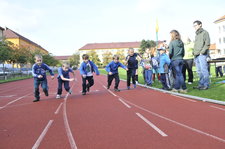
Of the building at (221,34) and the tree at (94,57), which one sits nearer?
the building at (221,34)

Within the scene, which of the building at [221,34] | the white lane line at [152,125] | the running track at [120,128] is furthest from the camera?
the building at [221,34]

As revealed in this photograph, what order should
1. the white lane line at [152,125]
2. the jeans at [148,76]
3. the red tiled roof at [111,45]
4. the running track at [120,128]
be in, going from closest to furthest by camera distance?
the running track at [120,128], the white lane line at [152,125], the jeans at [148,76], the red tiled roof at [111,45]

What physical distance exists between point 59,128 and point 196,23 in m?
6.67

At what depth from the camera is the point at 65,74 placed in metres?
9.16

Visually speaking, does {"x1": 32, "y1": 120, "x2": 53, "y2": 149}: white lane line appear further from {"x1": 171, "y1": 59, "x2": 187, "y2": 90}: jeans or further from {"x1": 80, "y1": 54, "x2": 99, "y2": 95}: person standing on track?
{"x1": 171, "y1": 59, "x2": 187, "y2": 90}: jeans

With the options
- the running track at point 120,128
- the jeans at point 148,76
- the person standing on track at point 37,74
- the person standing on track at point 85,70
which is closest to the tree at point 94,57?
the jeans at point 148,76

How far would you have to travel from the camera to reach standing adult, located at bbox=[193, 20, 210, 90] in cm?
780

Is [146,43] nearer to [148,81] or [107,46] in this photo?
[107,46]

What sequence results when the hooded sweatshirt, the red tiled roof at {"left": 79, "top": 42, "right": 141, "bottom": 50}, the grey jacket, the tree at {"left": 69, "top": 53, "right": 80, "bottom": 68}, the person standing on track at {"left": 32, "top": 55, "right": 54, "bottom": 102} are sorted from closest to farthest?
the grey jacket, the hooded sweatshirt, the person standing on track at {"left": 32, "top": 55, "right": 54, "bottom": 102}, the red tiled roof at {"left": 79, "top": 42, "right": 141, "bottom": 50}, the tree at {"left": 69, "top": 53, "right": 80, "bottom": 68}

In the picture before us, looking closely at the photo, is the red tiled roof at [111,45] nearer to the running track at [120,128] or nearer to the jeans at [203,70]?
the jeans at [203,70]

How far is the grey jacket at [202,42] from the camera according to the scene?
7773 mm

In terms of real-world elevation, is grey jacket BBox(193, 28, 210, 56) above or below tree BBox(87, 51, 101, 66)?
below

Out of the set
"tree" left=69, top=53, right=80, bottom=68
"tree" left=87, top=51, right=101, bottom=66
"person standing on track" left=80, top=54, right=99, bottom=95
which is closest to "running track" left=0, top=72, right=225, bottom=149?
"person standing on track" left=80, top=54, right=99, bottom=95

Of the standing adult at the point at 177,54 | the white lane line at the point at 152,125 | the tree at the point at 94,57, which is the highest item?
the tree at the point at 94,57
